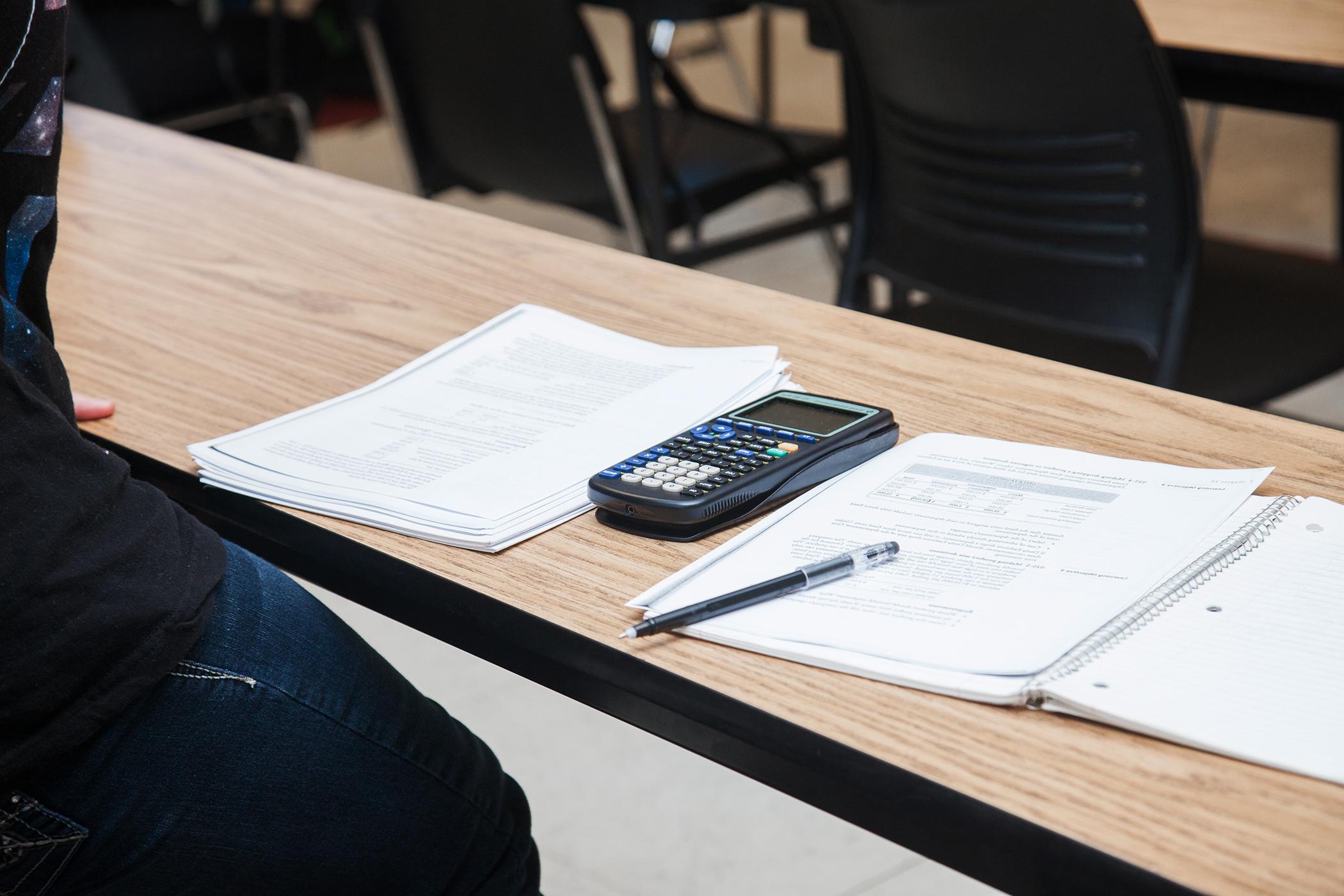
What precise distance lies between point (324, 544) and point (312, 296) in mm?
331

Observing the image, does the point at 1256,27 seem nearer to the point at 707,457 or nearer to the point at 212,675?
the point at 707,457

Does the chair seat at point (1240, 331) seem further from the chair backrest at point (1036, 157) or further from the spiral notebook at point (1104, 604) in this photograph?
the spiral notebook at point (1104, 604)

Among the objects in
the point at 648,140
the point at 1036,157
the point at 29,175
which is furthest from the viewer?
the point at 648,140

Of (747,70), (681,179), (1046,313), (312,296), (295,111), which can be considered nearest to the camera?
(312,296)

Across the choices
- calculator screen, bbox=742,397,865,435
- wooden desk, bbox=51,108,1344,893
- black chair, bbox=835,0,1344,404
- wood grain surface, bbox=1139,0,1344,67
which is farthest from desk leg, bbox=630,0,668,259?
calculator screen, bbox=742,397,865,435

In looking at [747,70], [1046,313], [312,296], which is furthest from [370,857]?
[747,70]

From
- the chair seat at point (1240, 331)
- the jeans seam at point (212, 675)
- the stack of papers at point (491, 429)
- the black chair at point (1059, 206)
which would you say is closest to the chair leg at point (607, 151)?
the black chair at point (1059, 206)

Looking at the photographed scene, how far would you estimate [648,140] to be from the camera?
6.93 ft

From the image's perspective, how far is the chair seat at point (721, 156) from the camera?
7.26ft

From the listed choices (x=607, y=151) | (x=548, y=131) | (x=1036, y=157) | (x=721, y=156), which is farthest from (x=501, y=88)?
(x=1036, y=157)

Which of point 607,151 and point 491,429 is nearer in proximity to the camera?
point 491,429

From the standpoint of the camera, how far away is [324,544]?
2.05 ft

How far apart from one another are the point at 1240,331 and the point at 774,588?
1.11 meters

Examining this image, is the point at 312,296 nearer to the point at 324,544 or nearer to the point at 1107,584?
the point at 324,544
